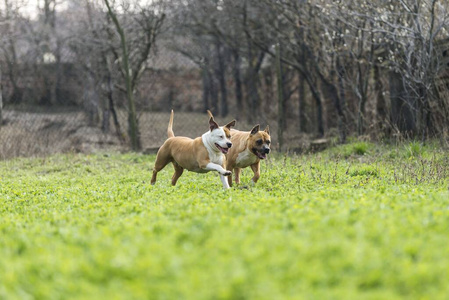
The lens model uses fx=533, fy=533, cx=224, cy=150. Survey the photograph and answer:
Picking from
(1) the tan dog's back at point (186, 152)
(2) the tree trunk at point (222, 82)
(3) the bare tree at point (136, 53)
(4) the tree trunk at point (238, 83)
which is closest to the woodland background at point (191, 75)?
(3) the bare tree at point (136, 53)

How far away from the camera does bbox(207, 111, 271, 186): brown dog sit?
8086mm

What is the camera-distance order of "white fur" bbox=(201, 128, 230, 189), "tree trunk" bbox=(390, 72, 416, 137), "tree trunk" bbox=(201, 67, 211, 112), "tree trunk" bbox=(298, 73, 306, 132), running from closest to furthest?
"white fur" bbox=(201, 128, 230, 189) < "tree trunk" bbox=(390, 72, 416, 137) < "tree trunk" bbox=(298, 73, 306, 132) < "tree trunk" bbox=(201, 67, 211, 112)

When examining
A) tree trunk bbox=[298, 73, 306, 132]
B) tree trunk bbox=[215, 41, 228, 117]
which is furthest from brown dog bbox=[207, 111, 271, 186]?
tree trunk bbox=[215, 41, 228, 117]

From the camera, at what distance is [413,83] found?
1331 cm

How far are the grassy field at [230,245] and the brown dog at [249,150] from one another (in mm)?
1057

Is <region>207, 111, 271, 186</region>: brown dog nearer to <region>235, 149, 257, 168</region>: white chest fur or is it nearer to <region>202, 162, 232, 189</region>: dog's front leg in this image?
<region>235, 149, 257, 168</region>: white chest fur

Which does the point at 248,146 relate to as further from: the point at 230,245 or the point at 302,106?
the point at 302,106

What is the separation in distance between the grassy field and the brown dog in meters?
1.06

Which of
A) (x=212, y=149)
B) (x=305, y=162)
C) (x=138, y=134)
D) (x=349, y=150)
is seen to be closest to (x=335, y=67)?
(x=349, y=150)

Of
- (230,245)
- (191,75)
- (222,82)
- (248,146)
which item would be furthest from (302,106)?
(230,245)

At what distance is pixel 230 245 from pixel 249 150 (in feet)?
14.2

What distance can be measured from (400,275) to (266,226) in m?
1.28

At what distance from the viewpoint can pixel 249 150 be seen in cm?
815

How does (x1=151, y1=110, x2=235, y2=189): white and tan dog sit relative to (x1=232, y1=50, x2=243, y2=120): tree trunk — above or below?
below
